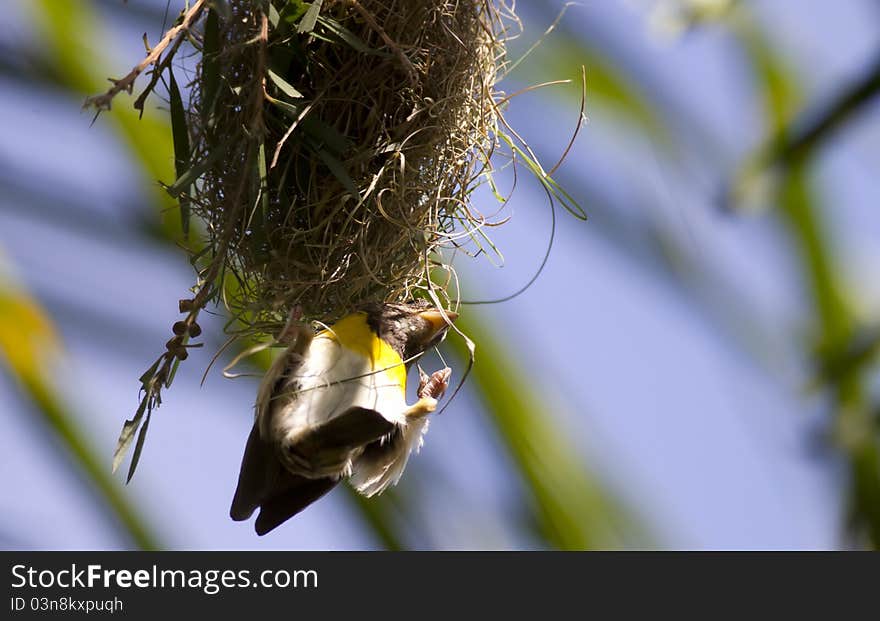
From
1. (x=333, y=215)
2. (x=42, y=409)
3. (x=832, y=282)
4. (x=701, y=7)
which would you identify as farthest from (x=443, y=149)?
(x=42, y=409)

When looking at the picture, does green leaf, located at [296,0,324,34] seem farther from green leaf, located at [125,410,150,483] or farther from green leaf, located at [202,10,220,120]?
green leaf, located at [125,410,150,483]

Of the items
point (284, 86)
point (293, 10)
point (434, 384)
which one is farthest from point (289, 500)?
point (293, 10)

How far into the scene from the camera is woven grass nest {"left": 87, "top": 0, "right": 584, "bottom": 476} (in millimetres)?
1590

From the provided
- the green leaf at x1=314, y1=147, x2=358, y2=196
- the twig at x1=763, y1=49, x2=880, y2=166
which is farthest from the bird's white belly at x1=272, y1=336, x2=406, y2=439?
the twig at x1=763, y1=49, x2=880, y2=166

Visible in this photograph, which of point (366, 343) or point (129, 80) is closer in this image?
point (129, 80)

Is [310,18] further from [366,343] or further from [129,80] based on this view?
[366,343]

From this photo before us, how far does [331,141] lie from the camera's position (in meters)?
1.60

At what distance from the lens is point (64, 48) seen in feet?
6.46

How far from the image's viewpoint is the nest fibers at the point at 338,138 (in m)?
1.60

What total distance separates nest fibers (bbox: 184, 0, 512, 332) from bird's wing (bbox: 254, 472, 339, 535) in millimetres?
285

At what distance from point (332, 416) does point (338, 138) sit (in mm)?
426

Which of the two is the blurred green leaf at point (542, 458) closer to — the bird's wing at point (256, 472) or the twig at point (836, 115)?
the bird's wing at point (256, 472)

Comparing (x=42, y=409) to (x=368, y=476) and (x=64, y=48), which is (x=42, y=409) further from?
(x=64, y=48)

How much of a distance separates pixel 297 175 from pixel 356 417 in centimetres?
42
